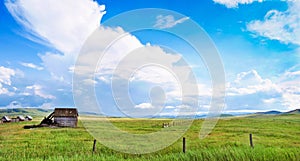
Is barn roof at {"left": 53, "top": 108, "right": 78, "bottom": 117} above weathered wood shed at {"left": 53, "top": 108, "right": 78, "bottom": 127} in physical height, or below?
above

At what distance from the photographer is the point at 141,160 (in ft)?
44.2

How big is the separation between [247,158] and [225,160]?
112 cm

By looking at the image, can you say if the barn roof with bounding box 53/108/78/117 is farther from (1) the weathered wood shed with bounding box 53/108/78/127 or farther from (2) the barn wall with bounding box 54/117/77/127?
(2) the barn wall with bounding box 54/117/77/127

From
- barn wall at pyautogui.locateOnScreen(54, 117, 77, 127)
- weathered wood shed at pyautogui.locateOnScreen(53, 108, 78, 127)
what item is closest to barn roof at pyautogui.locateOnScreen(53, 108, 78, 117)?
weathered wood shed at pyautogui.locateOnScreen(53, 108, 78, 127)

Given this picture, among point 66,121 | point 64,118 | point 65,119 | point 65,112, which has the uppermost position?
point 65,112

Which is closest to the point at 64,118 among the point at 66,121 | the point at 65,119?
the point at 65,119

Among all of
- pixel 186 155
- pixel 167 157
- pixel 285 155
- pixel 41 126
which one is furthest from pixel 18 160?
pixel 41 126

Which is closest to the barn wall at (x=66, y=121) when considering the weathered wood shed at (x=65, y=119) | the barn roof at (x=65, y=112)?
the weathered wood shed at (x=65, y=119)

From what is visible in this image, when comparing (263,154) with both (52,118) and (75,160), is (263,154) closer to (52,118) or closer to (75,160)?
(75,160)

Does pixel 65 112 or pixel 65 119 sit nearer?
pixel 65 119

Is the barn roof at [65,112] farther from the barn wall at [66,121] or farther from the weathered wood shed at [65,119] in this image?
the barn wall at [66,121]

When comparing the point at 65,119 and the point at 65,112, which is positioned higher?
the point at 65,112

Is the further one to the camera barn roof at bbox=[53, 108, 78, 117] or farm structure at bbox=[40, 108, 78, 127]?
barn roof at bbox=[53, 108, 78, 117]

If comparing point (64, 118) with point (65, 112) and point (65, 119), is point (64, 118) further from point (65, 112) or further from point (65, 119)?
point (65, 112)
